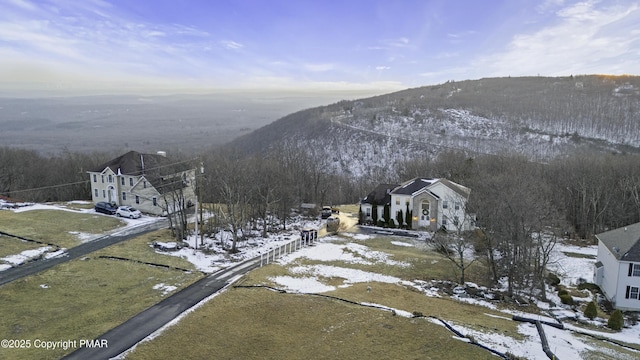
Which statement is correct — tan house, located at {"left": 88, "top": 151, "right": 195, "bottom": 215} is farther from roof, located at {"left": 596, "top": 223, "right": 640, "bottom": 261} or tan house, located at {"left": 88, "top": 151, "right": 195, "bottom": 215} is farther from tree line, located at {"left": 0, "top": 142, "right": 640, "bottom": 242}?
roof, located at {"left": 596, "top": 223, "right": 640, "bottom": 261}

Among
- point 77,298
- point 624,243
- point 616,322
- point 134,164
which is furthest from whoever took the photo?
point 134,164

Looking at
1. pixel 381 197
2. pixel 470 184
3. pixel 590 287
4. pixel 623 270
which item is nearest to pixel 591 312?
pixel 623 270

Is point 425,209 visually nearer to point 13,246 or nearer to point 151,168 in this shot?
point 151,168

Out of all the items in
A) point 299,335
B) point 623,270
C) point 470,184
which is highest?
point 470,184

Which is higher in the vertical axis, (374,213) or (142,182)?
(142,182)

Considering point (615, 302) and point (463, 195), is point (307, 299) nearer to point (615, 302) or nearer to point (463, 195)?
point (615, 302)

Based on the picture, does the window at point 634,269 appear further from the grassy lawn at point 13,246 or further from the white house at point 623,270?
the grassy lawn at point 13,246
